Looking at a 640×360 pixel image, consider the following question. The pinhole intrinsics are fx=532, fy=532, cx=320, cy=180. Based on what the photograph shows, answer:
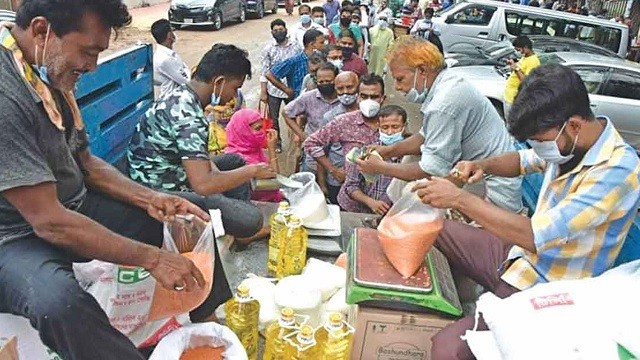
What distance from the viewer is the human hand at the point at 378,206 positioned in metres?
3.51

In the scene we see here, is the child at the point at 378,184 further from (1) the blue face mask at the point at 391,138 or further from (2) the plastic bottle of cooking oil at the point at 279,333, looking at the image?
(2) the plastic bottle of cooking oil at the point at 279,333

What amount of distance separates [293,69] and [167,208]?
12.8ft

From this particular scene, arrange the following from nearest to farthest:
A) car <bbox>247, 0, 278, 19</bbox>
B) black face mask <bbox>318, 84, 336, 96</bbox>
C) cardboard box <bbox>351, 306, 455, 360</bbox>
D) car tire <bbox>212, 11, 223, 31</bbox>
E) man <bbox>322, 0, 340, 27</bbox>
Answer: cardboard box <bbox>351, 306, 455, 360</bbox>, black face mask <bbox>318, 84, 336, 96</bbox>, man <bbox>322, 0, 340, 27</bbox>, car tire <bbox>212, 11, 223, 31</bbox>, car <bbox>247, 0, 278, 19</bbox>

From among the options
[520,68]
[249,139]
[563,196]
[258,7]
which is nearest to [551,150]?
[563,196]

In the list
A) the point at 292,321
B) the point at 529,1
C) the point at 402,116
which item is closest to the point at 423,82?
the point at 402,116

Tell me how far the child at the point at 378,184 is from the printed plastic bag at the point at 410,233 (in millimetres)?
1200

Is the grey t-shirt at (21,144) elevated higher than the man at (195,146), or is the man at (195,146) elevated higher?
the grey t-shirt at (21,144)

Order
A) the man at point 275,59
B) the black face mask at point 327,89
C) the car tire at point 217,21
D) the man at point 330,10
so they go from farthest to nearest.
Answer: the car tire at point 217,21 → the man at point 330,10 → the man at point 275,59 → the black face mask at point 327,89

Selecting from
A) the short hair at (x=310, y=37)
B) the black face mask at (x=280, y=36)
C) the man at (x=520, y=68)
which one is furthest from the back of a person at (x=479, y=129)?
the man at (x=520, y=68)

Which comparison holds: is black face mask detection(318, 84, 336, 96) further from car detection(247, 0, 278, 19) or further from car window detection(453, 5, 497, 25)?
car detection(247, 0, 278, 19)

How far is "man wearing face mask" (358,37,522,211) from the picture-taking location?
2797mm

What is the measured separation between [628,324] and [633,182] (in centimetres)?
56

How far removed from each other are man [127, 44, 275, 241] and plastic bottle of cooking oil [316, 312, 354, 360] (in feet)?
3.06

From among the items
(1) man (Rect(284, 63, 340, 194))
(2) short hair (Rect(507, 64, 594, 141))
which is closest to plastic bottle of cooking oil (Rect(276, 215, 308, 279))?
(2) short hair (Rect(507, 64, 594, 141))
